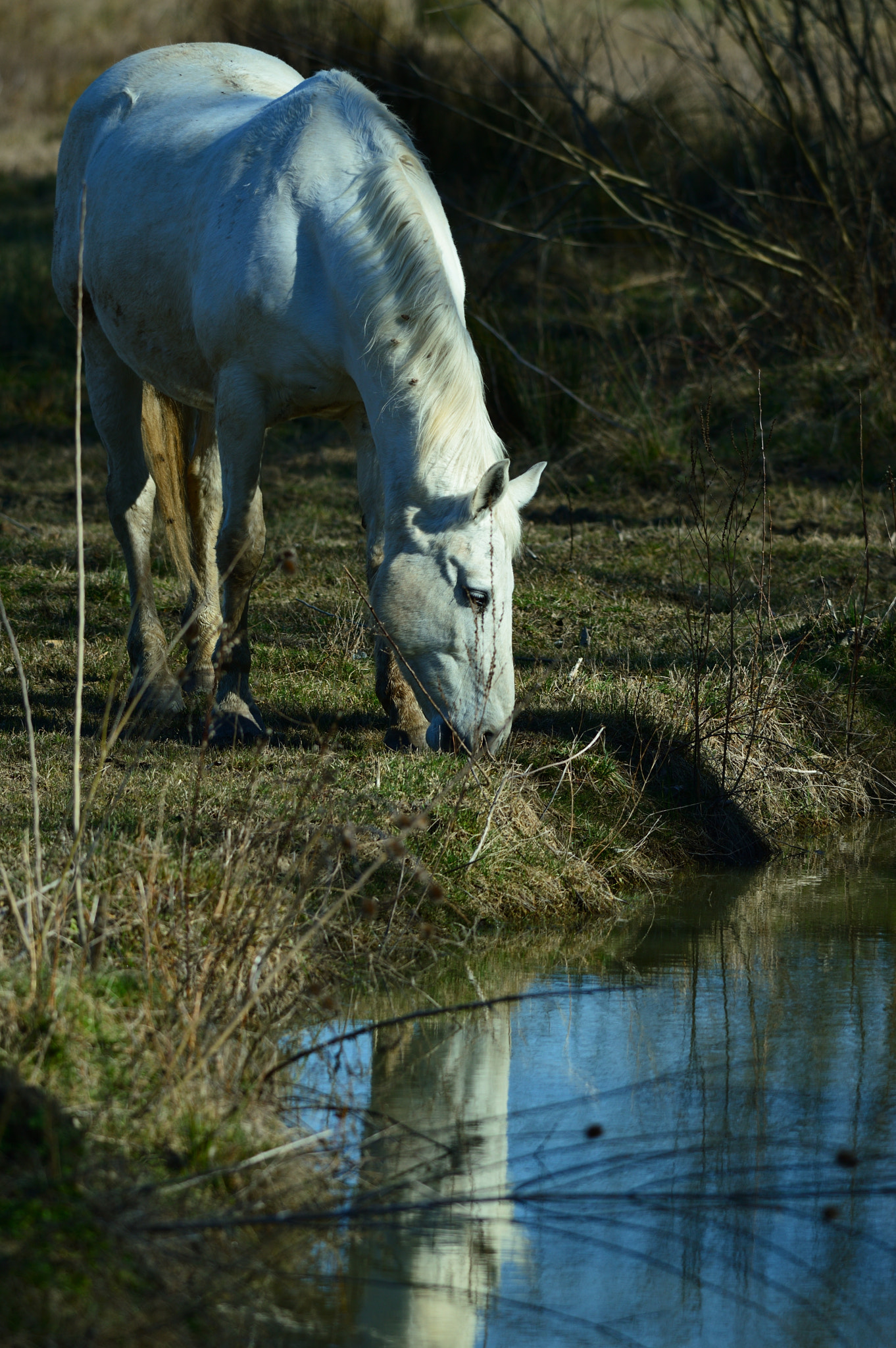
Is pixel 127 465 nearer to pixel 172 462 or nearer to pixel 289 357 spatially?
pixel 172 462

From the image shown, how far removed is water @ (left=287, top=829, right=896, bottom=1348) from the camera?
2566mm

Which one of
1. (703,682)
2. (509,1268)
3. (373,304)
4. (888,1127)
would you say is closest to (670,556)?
(703,682)

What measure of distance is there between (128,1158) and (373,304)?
289cm

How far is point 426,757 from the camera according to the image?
4973 mm

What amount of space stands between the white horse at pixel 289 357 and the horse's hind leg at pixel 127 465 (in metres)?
0.01

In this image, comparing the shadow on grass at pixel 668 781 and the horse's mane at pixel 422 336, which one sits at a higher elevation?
the horse's mane at pixel 422 336

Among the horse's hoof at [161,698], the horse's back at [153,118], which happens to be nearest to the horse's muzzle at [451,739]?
the horse's hoof at [161,698]

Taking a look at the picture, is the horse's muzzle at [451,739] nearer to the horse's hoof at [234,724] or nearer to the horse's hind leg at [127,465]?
the horse's hoof at [234,724]

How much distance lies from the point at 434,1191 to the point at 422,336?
9.00 feet

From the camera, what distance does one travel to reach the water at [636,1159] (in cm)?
257

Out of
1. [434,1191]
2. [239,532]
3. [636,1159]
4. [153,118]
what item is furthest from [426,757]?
[153,118]

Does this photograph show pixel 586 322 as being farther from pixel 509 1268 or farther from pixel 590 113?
pixel 509 1268

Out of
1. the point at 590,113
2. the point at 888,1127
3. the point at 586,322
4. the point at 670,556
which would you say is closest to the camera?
the point at 888,1127

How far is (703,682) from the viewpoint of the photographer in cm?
571
